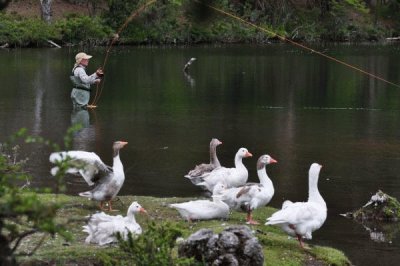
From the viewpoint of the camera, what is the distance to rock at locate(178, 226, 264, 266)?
32.1ft

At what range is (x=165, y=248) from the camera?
8367mm

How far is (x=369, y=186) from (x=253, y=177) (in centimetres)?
250

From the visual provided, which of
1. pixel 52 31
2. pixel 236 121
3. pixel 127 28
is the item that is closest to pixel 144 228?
pixel 236 121

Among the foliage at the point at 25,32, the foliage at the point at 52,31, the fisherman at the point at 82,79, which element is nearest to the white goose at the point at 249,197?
the fisherman at the point at 82,79

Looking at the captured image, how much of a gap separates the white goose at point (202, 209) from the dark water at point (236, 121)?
204 cm

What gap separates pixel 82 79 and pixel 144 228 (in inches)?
596

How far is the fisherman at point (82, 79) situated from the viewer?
26.9 metres

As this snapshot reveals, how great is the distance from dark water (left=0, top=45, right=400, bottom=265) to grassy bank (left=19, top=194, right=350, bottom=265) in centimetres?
120

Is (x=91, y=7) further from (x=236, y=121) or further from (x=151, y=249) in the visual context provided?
(x=151, y=249)

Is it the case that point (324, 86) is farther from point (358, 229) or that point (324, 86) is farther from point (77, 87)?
point (358, 229)

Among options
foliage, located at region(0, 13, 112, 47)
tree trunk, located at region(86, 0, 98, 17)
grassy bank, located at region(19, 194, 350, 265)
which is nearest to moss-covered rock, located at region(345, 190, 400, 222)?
grassy bank, located at region(19, 194, 350, 265)

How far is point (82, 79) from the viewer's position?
88.7 ft

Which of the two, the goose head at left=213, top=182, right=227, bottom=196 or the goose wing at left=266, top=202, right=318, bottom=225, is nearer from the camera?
the goose wing at left=266, top=202, right=318, bottom=225

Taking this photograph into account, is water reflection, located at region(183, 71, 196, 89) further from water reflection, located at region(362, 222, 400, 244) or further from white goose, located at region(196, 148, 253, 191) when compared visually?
water reflection, located at region(362, 222, 400, 244)
